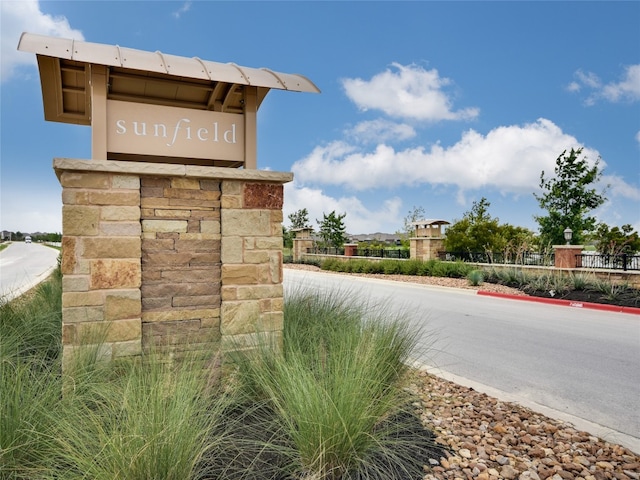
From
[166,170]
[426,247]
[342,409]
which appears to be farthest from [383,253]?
[342,409]

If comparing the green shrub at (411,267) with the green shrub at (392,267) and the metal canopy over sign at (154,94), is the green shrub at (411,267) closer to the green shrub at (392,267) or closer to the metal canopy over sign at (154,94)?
the green shrub at (392,267)

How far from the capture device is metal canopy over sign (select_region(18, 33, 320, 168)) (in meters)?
4.29

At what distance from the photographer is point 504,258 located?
20234 millimetres

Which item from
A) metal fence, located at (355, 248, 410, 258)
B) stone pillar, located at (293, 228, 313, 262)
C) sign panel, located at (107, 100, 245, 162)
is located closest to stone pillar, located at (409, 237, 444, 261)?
metal fence, located at (355, 248, 410, 258)

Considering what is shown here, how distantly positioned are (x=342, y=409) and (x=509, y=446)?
1687 mm

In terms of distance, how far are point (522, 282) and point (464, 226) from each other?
979 cm

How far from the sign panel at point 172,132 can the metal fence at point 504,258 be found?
16722 mm

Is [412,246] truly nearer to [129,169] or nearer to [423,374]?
[423,374]

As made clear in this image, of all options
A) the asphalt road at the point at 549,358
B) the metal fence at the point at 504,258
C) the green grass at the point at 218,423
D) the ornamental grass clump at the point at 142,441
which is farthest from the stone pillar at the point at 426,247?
the ornamental grass clump at the point at 142,441

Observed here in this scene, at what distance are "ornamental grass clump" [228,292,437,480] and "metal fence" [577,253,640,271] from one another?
15.6 m

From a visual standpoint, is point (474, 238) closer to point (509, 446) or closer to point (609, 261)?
point (609, 261)

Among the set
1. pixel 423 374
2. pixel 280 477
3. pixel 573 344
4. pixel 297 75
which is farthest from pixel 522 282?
pixel 280 477

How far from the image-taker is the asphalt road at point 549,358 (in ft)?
15.8

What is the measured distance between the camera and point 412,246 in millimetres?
25688
